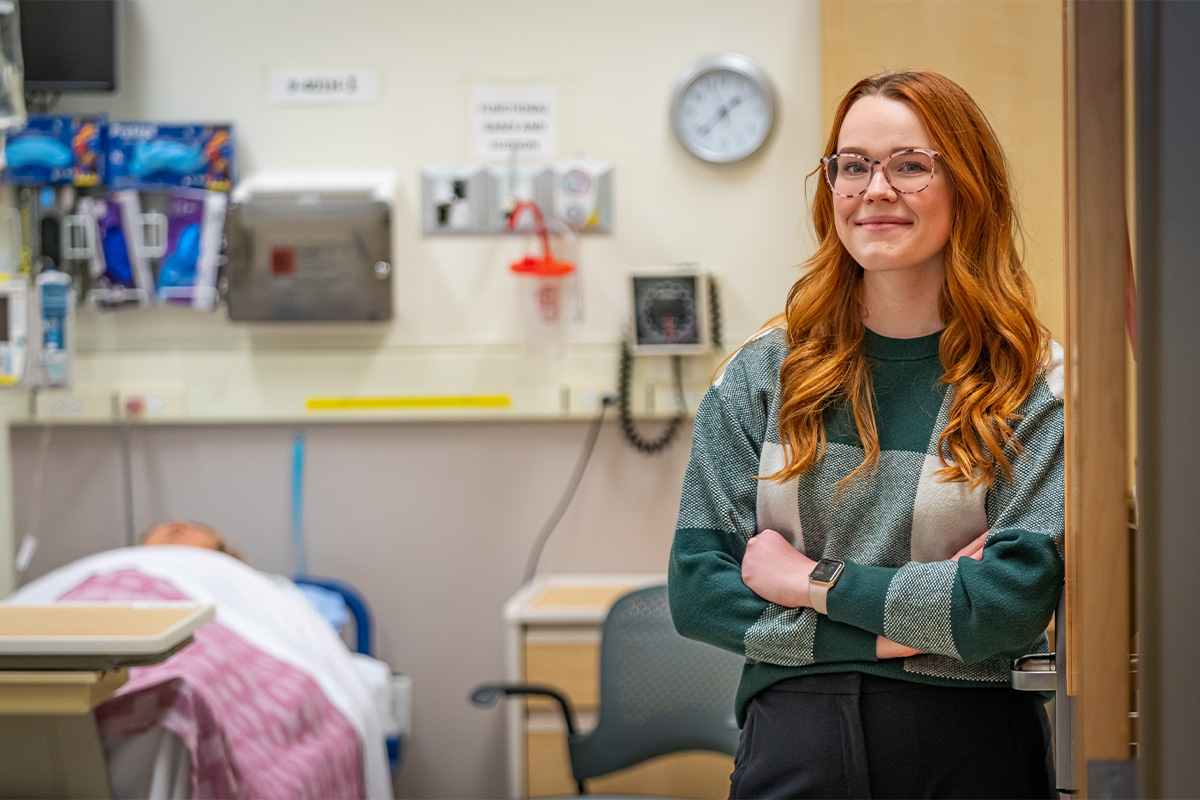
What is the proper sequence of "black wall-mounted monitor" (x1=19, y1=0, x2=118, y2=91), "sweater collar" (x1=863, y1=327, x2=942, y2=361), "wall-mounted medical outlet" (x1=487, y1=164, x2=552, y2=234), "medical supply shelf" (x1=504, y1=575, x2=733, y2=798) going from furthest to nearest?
"wall-mounted medical outlet" (x1=487, y1=164, x2=552, y2=234) → "black wall-mounted monitor" (x1=19, y1=0, x2=118, y2=91) → "medical supply shelf" (x1=504, y1=575, x2=733, y2=798) → "sweater collar" (x1=863, y1=327, x2=942, y2=361)

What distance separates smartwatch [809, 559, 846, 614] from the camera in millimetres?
1065

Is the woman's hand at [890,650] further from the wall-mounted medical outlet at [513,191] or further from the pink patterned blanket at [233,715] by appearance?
the wall-mounted medical outlet at [513,191]

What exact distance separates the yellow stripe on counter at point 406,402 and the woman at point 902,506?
1843 mm

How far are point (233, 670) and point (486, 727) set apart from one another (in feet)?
3.60

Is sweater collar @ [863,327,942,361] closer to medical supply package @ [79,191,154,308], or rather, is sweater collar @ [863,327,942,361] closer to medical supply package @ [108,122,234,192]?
medical supply package @ [108,122,234,192]

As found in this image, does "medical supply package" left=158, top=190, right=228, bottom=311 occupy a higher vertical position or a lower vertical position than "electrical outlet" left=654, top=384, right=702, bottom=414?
higher

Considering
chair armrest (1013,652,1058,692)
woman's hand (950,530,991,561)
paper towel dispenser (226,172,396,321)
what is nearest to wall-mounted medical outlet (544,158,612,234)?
paper towel dispenser (226,172,396,321)

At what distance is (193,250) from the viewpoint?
2.90 m

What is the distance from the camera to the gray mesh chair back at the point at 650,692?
2.09m

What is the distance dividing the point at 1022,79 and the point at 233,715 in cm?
174

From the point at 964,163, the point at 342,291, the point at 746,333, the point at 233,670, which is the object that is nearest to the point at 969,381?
the point at 964,163

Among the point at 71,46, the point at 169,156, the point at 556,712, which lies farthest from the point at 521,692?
the point at 71,46

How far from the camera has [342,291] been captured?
288 cm

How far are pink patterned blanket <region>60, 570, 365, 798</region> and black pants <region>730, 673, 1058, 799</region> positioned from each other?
111cm
